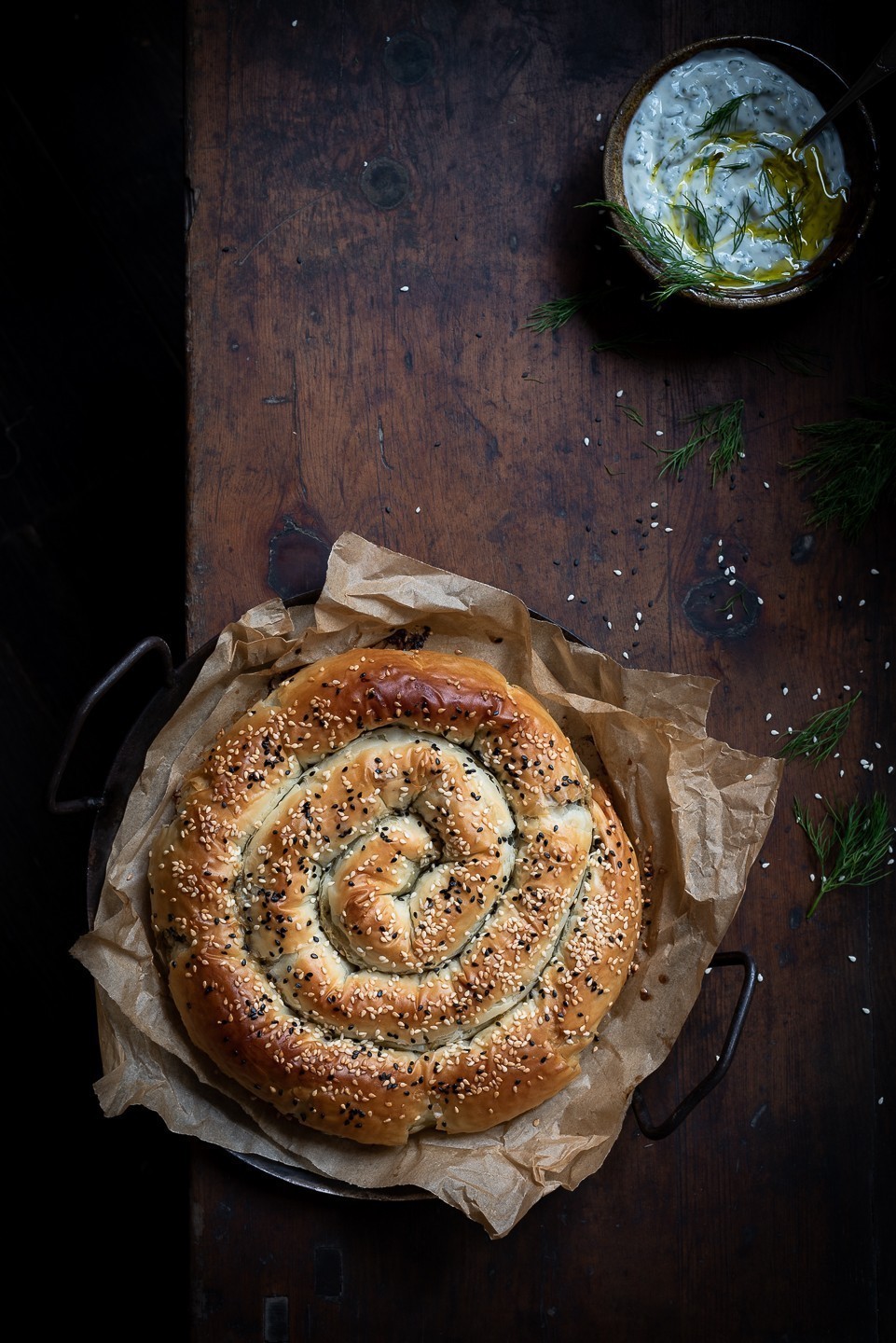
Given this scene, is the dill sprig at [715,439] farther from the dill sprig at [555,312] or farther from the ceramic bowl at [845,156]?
the dill sprig at [555,312]

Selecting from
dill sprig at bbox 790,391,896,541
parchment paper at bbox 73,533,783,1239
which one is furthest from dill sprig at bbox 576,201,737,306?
parchment paper at bbox 73,533,783,1239

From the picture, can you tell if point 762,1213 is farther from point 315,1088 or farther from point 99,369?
point 99,369

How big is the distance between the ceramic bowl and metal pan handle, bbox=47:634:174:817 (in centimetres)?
135

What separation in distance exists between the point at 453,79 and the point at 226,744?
1.66m

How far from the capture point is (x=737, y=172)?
2426 mm

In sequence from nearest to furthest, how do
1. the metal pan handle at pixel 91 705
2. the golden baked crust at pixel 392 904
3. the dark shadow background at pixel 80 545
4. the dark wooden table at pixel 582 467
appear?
the metal pan handle at pixel 91 705
the golden baked crust at pixel 392 904
the dark wooden table at pixel 582 467
the dark shadow background at pixel 80 545

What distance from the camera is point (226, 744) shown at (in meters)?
2.26

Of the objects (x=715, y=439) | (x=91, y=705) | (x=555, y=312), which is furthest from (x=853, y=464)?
(x=91, y=705)

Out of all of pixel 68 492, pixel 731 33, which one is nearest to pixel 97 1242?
pixel 68 492

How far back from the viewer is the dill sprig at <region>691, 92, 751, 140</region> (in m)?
2.40

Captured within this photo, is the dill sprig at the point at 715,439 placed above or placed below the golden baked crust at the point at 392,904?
above

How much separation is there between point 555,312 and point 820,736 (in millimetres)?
1197

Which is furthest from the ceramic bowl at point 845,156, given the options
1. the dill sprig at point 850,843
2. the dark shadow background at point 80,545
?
the dark shadow background at point 80,545

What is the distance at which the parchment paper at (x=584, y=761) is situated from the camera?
225cm
